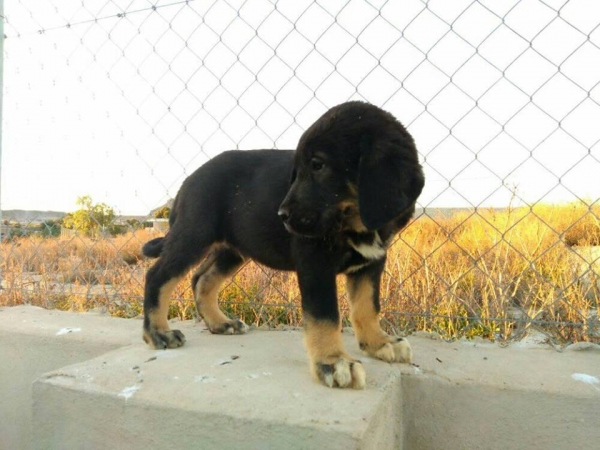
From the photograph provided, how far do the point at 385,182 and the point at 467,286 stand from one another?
2298 millimetres

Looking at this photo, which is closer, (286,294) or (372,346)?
(372,346)

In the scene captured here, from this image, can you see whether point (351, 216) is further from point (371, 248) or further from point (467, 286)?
point (467, 286)

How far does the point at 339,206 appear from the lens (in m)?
1.98

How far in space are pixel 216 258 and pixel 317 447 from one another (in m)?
1.72

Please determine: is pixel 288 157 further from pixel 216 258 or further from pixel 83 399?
pixel 83 399

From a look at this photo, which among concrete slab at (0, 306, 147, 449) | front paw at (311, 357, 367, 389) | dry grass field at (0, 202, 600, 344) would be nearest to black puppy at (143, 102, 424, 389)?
front paw at (311, 357, 367, 389)

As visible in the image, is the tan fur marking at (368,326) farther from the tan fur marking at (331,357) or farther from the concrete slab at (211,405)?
the tan fur marking at (331,357)

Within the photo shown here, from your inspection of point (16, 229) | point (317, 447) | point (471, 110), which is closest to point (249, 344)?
point (317, 447)

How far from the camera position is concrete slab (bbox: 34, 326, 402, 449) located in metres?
1.54

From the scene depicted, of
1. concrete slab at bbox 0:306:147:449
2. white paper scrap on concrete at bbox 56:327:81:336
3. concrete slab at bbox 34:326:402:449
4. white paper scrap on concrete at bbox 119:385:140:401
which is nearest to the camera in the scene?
concrete slab at bbox 34:326:402:449

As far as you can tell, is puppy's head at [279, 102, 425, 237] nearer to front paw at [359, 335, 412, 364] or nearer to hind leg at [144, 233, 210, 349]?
front paw at [359, 335, 412, 364]

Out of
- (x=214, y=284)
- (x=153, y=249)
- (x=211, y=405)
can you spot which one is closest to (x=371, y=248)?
(x=211, y=405)

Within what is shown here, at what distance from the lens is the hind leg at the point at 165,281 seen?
2479 millimetres

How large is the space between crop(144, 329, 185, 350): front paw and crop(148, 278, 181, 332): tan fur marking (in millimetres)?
32
